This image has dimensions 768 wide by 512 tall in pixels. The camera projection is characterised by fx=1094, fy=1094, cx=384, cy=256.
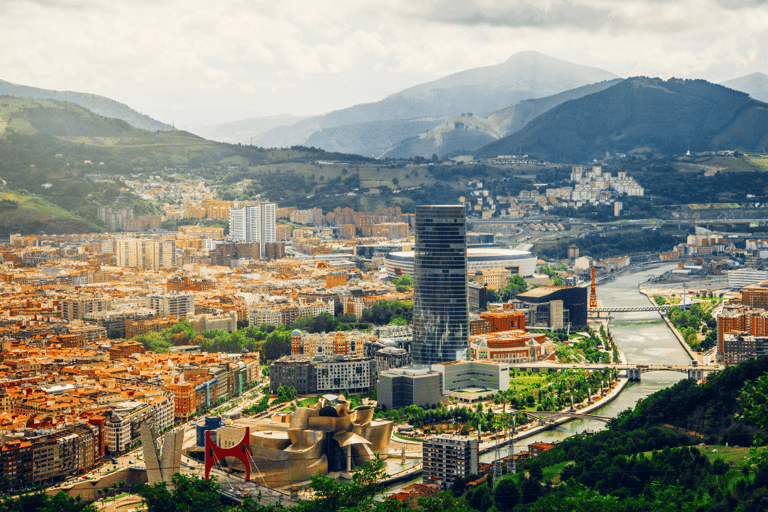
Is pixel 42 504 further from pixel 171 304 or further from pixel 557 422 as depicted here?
pixel 171 304

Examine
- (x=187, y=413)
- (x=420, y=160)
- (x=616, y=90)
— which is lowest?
(x=187, y=413)

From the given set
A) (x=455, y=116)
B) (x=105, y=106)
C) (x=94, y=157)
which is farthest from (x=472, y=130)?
(x=94, y=157)

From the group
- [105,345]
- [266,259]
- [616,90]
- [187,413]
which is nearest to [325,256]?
[266,259]

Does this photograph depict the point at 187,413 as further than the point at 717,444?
Yes

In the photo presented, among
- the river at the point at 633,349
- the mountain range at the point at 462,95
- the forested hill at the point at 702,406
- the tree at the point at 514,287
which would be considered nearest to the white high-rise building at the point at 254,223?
the tree at the point at 514,287

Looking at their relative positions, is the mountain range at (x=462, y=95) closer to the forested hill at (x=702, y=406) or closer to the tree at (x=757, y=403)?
the forested hill at (x=702, y=406)

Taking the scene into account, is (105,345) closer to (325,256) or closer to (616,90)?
(325,256)
